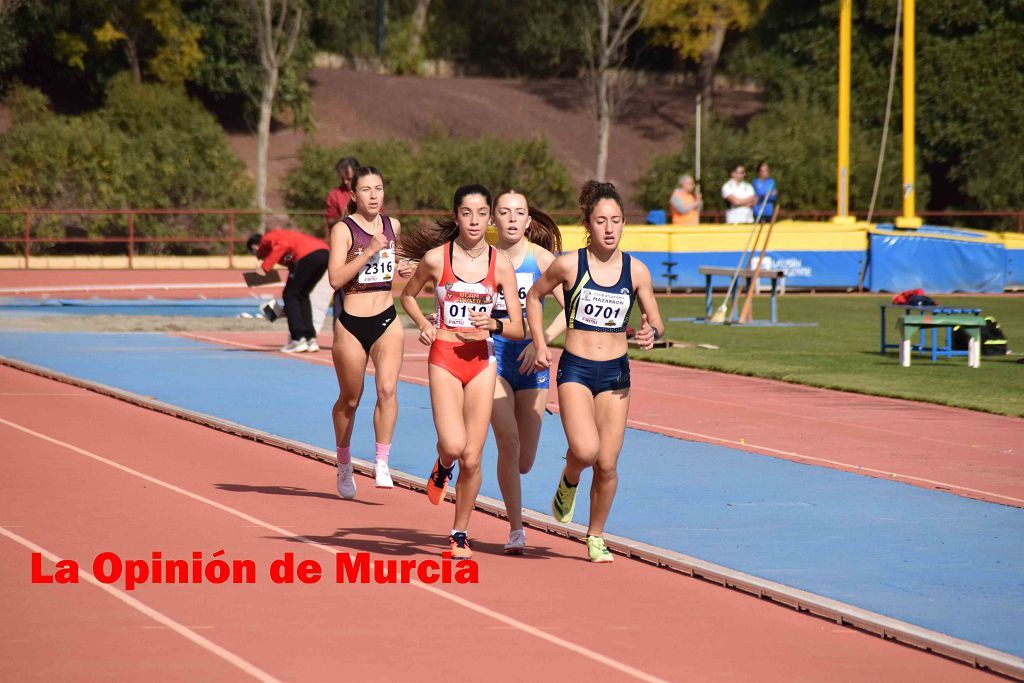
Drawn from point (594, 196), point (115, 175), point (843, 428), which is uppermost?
point (115, 175)

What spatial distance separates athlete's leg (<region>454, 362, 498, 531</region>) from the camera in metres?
8.34

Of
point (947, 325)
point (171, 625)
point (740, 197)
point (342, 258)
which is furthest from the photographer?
point (740, 197)

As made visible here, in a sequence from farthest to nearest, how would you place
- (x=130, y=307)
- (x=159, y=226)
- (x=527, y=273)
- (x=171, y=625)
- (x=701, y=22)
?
1. (x=701, y=22)
2. (x=159, y=226)
3. (x=130, y=307)
4. (x=527, y=273)
5. (x=171, y=625)

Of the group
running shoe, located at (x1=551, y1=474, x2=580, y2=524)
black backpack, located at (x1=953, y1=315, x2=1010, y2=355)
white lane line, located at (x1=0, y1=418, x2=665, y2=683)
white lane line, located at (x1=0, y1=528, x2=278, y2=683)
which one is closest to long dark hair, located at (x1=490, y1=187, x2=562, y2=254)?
running shoe, located at (x1=551, y1=474, x2=580, y2=524)

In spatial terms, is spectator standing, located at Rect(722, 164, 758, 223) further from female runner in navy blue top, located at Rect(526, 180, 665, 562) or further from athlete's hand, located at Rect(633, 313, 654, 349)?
athlete's hand, located at Rect(633, 313, 654, 349)

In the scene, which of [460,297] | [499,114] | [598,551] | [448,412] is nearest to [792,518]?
[598,551]

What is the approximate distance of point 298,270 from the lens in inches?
800

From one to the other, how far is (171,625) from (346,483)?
11.5 ft

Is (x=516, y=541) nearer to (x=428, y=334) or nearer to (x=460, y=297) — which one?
(x=428, y=334)

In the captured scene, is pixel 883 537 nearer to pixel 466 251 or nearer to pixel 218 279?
pixel 466 251

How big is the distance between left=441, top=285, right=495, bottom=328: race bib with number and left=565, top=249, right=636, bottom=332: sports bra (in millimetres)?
450

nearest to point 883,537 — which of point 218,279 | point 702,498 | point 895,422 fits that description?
point 702,498

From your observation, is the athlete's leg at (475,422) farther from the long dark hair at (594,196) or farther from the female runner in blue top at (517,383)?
the long dark hair at (594,196)

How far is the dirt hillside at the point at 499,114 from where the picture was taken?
216 ft
